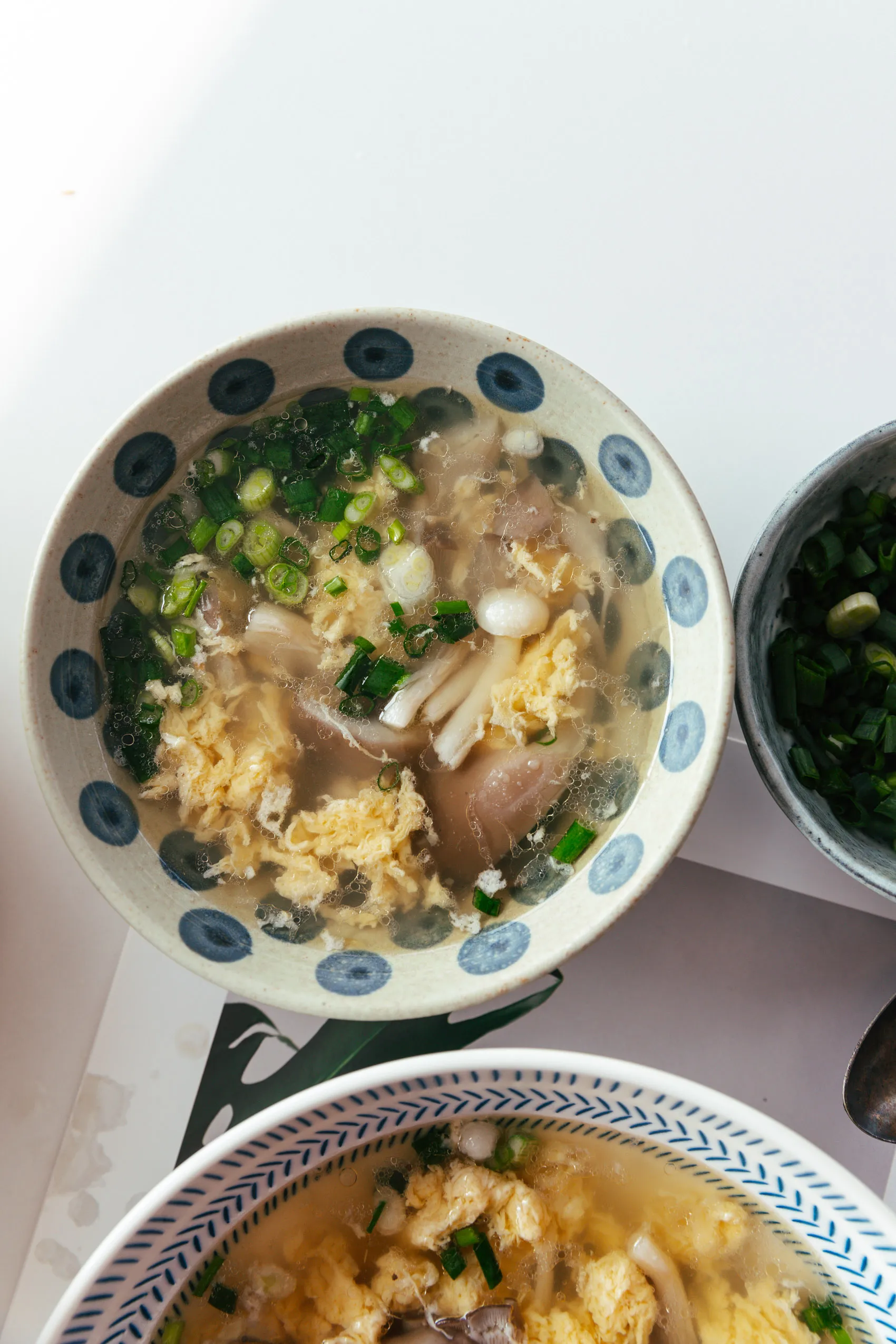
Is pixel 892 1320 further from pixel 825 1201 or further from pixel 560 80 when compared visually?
pixel 560 80

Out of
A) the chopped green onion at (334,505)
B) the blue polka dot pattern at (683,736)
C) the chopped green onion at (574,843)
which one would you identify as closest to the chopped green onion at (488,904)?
the chopped green onion at (574,843)

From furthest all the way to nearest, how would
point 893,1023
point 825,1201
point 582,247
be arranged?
point 582,247, point 893,1023, point 825,1201

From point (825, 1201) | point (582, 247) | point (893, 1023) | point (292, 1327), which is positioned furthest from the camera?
point (582, 247)

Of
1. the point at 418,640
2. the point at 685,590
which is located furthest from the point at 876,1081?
the point at 418,640

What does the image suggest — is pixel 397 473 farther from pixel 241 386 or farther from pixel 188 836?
pixel 188 836

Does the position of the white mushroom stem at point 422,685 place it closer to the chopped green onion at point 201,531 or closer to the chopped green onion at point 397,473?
the chopped green onion at point 397,473

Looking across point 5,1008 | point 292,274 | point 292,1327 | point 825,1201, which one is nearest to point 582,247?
point 292,274

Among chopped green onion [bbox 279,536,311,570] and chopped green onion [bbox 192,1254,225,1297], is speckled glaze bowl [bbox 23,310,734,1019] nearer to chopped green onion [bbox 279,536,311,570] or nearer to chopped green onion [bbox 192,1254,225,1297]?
chopped green onion [bbox 279,536,311,570]
